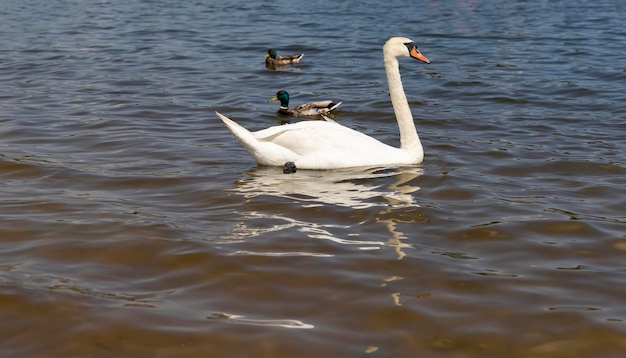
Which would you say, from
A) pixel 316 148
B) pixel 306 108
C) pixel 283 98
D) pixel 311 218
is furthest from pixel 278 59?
pixel 311 218

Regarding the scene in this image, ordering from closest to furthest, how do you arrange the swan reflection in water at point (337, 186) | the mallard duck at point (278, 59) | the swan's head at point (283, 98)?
the swan reflection in water at point (337, 186), the swan's head at point (283, 98), the mallard duck at point (278, 59)

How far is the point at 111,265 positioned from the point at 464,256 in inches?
101

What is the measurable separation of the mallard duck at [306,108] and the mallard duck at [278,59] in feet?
10.9

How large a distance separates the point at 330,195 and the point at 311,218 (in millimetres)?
758

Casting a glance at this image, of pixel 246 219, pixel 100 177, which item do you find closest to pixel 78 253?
pixel 246 219

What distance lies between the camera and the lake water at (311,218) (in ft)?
18.1

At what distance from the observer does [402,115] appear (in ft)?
33.5

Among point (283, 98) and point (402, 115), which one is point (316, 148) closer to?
point (402, 115)

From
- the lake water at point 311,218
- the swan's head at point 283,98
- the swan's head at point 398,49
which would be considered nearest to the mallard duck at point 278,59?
the lake water at point 311,218

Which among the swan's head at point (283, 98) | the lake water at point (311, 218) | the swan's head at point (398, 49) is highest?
the swan's head at point (398, 49)

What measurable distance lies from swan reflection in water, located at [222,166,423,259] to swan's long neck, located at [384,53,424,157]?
0.27m

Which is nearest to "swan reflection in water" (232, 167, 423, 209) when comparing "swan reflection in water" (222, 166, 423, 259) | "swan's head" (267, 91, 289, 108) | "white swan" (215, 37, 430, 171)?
"swan reflection in water" (222, 166, 423, 259)

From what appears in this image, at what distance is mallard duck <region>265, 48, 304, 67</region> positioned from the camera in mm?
17562

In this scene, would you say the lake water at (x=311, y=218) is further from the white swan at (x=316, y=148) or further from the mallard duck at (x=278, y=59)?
the mallard duck at (x=278, y=59)
